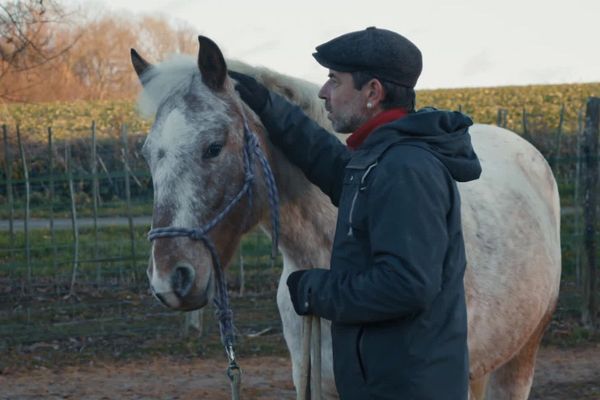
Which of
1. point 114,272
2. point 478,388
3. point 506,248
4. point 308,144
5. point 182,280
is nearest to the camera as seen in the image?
point 182,280

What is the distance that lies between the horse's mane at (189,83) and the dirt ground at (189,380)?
12.3ft

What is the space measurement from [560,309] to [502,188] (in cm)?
529

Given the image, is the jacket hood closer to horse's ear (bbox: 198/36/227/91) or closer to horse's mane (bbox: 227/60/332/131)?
horse's ear (bbox: 198/36/227/91)

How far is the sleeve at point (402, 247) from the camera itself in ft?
6.97

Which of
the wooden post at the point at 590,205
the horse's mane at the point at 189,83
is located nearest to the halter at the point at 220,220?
the horse's mane at the point at 189,83

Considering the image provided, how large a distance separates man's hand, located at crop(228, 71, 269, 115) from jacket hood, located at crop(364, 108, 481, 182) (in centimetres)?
87

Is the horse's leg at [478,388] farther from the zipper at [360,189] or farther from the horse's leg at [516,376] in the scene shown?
the zipper at [360,189]

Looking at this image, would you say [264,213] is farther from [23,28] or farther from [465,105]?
[465,105]

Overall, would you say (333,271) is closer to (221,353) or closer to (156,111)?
(156,111)

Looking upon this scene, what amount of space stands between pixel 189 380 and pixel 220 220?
15.0ft

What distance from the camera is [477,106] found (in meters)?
28.8

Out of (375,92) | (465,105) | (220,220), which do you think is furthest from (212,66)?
(465,105)

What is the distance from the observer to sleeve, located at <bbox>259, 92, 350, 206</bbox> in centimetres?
309

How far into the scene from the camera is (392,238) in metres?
2.13
